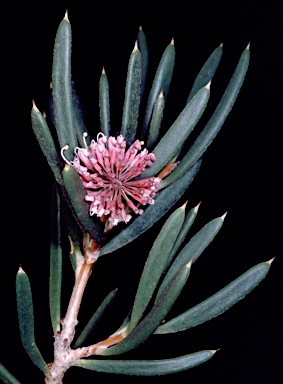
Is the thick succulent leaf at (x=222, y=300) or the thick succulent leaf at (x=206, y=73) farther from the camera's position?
the thick succulent leaf at (x=206, y=73)

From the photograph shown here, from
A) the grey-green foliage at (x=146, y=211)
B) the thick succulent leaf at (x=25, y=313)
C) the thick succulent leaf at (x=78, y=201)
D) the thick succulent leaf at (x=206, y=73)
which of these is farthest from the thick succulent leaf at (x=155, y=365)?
the thick succulent leaf at (x=206, y=73)

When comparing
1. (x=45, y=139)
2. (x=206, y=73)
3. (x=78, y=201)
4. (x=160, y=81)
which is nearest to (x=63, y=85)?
(x=45, y=139)

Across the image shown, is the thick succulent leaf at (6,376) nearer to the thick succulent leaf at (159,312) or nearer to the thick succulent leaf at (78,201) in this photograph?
the thick succulent leaf at (159,312)

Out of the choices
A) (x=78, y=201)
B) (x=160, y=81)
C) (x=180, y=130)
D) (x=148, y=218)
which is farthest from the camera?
(x=160, y=81)

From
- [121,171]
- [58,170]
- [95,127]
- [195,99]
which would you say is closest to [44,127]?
[58,170]

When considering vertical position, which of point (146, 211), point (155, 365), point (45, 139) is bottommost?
point (155, 365)

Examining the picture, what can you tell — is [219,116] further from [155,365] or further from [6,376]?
[6,376]

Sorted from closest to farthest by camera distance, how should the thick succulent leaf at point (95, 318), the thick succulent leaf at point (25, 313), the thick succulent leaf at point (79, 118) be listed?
the thick succulent leaf at point (25, 313) < the thick succulent leaf at point (79, 118) < the thick succulent leaf at point (95, 318)
